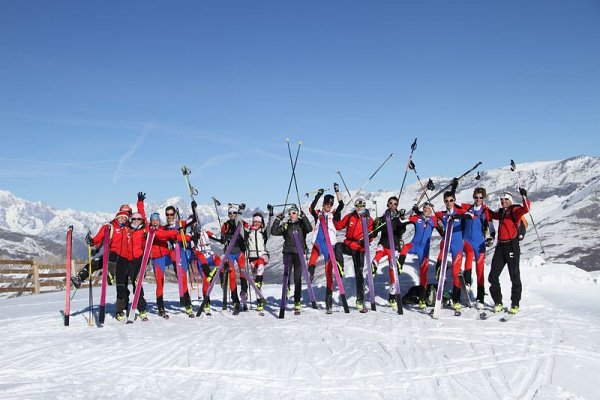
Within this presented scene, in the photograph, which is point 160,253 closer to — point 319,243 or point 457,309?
point 319,243

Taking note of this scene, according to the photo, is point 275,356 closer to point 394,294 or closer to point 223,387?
point 223,387

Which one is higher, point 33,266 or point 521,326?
point 33,266

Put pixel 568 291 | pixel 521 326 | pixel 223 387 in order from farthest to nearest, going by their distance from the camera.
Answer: pixel 568 291
pixel 521 326
pixel 223 387

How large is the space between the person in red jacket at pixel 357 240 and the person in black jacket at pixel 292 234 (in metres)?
0.78

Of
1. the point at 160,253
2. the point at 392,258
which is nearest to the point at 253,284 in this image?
the point at 160,253

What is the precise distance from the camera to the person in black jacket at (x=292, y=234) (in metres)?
11.1

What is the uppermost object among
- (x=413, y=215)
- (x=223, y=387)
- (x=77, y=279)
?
(x=413, y=215)

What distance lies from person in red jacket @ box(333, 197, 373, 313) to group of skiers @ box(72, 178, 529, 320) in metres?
0.02

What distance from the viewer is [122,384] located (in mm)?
6043

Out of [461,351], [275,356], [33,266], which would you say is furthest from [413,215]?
[33,266]

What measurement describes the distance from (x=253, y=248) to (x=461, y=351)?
19.3ft

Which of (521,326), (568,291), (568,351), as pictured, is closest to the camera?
(568,351)

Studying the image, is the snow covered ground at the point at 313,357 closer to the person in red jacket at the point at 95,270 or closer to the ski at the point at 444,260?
the ski at the point at 444,260

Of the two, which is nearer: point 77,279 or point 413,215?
point 77,279
